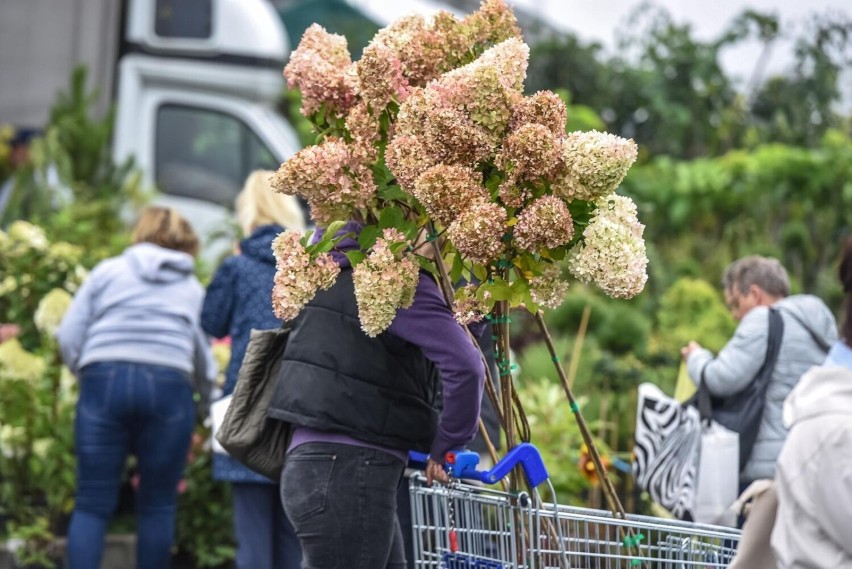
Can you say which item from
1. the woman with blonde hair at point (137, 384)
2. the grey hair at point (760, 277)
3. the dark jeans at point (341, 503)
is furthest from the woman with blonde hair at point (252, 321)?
the grey hair at point (760, 277)

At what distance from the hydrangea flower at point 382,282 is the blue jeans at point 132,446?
2698mm

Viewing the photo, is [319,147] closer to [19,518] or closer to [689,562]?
[689,562]

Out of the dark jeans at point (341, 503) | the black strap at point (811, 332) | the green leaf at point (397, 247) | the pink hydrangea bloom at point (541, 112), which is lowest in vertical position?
the dark jeans at point (341, 503)

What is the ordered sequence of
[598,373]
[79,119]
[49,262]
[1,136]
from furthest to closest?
[1,136]
[79,119]
[598,373]
[49,262]

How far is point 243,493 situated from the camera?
522 centimetres

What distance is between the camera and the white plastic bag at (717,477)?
16.0ft

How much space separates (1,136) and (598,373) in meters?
7.20

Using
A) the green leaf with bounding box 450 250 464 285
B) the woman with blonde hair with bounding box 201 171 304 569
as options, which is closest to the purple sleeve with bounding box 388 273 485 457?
the green leaf with bounding box 450 250 464 285

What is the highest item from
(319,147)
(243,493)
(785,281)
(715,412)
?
(319,147)

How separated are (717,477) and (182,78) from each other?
728cm

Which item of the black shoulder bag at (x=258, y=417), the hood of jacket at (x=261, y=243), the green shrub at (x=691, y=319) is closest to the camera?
the black shoulder bag at (x=258, y=417)

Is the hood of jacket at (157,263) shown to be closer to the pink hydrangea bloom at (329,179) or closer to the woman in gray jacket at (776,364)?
the woman in gray jacket at (776,364)

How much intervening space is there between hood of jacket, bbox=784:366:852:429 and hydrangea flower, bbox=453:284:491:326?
0.78m

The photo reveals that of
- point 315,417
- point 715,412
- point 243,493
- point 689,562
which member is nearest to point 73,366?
point 243,493
